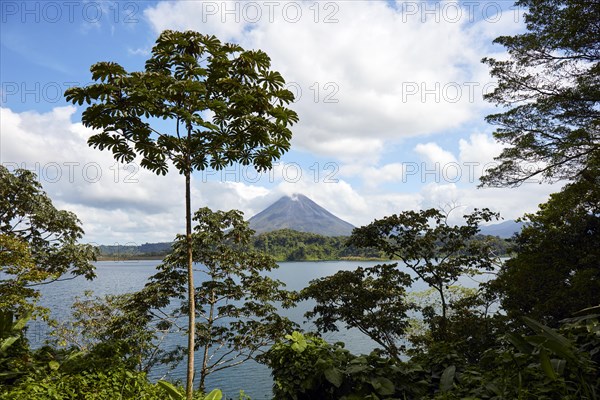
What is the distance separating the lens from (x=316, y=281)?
12.3 m

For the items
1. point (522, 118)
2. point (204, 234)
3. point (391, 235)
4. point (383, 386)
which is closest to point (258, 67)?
point (383, 386)

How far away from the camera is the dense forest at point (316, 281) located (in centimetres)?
344

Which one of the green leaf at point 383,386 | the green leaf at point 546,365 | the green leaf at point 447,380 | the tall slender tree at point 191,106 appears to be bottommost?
the green leaf at point 383,386

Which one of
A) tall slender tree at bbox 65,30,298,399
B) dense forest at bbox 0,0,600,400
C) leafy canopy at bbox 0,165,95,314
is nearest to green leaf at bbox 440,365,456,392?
dense forest at bbox 0,0,600,400

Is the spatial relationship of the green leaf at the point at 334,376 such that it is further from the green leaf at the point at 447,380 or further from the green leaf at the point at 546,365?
the green leaf at the point at 546,365

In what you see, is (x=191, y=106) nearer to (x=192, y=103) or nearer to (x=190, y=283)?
(x=192, y=103)

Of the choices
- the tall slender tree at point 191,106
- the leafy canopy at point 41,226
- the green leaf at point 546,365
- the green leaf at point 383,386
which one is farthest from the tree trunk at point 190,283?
the leafy canopy at point 41,226

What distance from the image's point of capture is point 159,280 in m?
10.2

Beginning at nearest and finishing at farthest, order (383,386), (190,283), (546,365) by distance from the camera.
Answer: (546,365) → (383,386) → (190,283)

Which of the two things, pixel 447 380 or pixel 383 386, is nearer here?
pixel 447 380

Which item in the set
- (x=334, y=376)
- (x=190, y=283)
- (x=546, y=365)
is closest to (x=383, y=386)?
(x=334, y=376)

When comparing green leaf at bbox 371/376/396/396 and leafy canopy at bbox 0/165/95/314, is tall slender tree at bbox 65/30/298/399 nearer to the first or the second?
green leaf at bbox 371/376/396/396

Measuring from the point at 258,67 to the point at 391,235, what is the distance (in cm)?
865

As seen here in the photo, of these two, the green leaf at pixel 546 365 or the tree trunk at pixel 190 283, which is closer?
the green leaf at pixel 546 365
